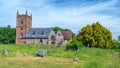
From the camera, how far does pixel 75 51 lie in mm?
37594

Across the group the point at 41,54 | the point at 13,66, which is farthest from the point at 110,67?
the point at 41,54

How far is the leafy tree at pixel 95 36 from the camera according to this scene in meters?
60.9

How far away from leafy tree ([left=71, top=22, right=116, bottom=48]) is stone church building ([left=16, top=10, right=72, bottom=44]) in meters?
15.5

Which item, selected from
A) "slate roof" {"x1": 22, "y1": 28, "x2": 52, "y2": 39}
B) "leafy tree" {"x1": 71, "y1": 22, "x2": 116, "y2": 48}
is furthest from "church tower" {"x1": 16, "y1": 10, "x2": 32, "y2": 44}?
Result: "leafy tree" {"x1": 71, "y1": 22, "x2": 116, "y2": 48}

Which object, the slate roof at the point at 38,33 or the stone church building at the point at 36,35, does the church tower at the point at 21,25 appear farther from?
the slate roof at the point at 38,33

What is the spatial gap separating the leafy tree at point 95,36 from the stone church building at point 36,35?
15.5m

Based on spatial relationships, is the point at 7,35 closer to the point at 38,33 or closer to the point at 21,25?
the point at 21,25

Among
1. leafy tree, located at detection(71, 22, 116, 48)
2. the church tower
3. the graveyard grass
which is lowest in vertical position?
the graveyard grass

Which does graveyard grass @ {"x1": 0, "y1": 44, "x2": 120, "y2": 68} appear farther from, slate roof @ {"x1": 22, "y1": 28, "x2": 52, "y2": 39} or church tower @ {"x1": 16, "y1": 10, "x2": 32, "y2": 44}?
church tower @ {"x1": 16, "y1": 10, "x2": 32, "y2": 44}

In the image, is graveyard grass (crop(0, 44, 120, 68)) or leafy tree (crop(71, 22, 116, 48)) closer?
graveyard grass (crop(0, 44, 120, 68))

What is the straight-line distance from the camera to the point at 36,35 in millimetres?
79375

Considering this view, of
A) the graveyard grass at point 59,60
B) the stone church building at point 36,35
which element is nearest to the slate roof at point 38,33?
the stone church building at point 36,35

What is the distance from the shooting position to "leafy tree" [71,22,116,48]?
2397 inches

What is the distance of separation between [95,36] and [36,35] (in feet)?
76.9
